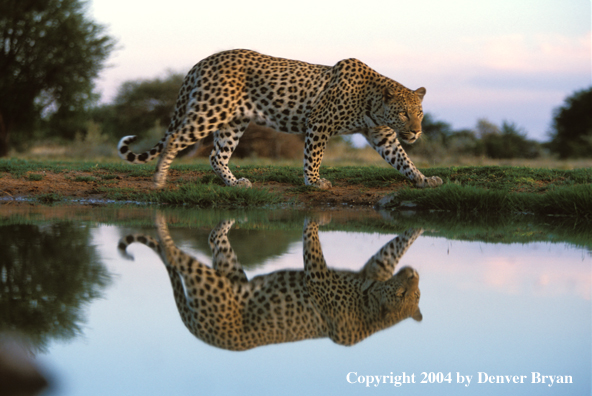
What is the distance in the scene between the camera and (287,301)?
3.20 meters

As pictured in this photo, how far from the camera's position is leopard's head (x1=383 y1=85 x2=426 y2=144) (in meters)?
8.35

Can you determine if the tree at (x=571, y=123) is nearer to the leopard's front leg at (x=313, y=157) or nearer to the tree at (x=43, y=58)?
the tree at (x=43, y=58)

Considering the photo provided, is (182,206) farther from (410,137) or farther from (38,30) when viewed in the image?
(38,30)

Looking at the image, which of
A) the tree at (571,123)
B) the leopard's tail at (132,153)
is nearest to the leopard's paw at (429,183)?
the leopard's tail at (132,153)

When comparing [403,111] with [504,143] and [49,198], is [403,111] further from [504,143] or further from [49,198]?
[504,143]

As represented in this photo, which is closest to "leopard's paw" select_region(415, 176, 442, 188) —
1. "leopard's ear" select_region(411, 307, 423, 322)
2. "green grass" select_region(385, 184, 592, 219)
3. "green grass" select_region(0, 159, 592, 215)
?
"green grass" select_region(0, 159, 592, 215)

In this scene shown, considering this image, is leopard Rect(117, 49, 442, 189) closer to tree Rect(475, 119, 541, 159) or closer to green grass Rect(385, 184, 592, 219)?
green grass Rect(385, 184, 592, 219)

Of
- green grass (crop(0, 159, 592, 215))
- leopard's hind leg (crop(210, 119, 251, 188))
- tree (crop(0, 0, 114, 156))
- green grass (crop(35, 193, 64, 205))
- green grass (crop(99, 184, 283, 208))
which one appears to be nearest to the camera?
green grass (crop(0, 159, 592, 215))

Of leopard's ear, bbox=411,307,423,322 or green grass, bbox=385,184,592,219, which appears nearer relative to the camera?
leopard's ear, bbox=411,307,423,322

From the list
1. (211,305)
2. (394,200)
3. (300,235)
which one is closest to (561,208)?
(394,200)

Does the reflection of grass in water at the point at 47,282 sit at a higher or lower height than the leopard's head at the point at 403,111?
lower

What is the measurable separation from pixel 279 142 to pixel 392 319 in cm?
1751

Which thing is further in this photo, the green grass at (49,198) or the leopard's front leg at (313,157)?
the leopard's front leg at (313,157)

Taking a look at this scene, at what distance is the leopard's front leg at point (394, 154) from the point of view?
356 inches
